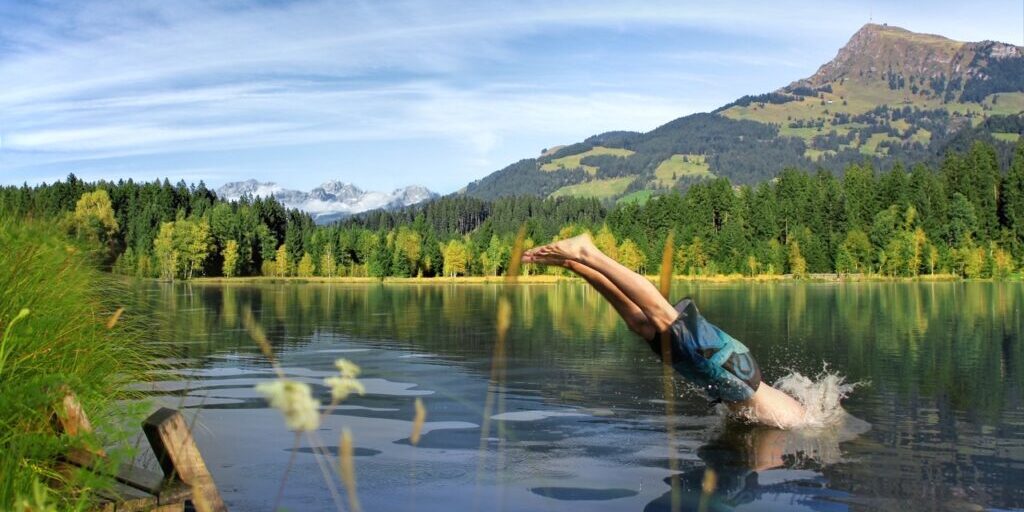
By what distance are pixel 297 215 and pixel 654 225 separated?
82.6 metres

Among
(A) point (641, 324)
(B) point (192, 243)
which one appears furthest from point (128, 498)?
(B) point (192, 243)

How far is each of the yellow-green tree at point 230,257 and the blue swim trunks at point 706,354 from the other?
13996 centimetres

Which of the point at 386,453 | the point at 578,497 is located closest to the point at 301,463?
the point at 386,453

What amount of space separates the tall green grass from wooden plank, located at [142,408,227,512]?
1.22 feet

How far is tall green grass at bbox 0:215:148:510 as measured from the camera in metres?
4.92

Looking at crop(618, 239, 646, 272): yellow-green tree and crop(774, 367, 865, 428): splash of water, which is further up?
crop(618, 239, 646, 272): yellow-green tree

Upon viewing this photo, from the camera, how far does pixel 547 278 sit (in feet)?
417

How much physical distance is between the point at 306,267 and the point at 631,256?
60.5m

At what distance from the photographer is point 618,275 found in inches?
371

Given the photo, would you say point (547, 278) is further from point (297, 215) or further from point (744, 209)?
point (297, 215)

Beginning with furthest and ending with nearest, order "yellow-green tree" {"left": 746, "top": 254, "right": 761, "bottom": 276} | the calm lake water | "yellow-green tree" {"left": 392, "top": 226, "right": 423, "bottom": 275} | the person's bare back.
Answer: "yellow-green tree" {"left": 392, "top": 226, "right": 423, "bottom": 275}, "yellow-green tree" {"left": 746, "top": 254, "right": 761, "bottom": 276}, the person's bare back, the calm lake water

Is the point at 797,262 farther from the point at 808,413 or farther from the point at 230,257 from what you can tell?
the point at 808,413

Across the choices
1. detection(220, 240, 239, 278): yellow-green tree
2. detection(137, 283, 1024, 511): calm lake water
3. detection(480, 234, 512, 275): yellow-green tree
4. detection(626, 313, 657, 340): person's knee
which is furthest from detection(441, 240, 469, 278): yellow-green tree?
detection(626, 313, 657, 340): person's knee

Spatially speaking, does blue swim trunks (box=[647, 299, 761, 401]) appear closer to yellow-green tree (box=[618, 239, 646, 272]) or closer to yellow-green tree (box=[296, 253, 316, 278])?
yellow-green tree (box=[618, 239, 646, 272])
